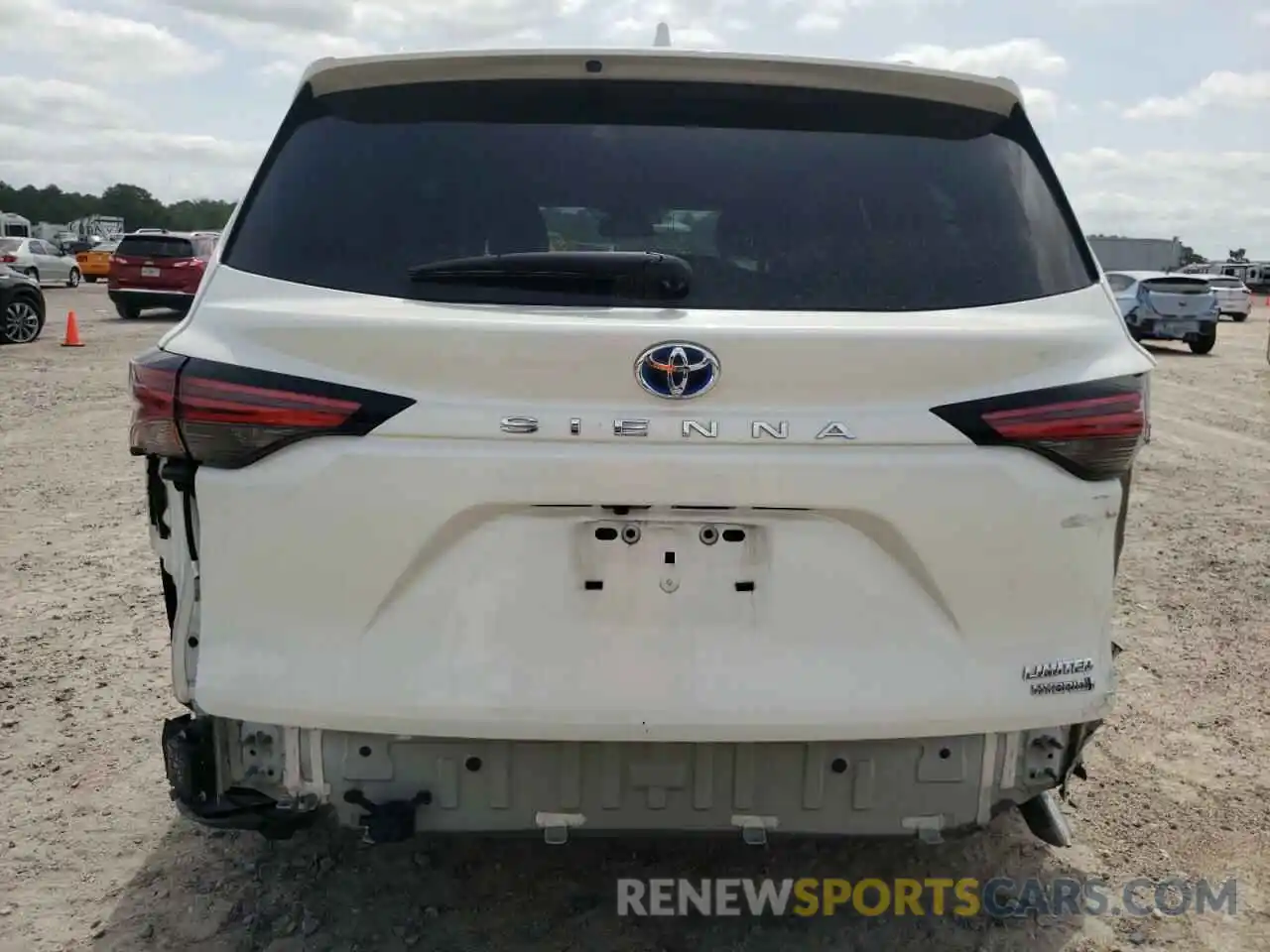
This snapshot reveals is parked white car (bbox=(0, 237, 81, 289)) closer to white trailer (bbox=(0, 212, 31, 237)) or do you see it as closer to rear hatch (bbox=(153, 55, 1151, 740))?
white trailer (bbox=(0, 212, 31, 237))

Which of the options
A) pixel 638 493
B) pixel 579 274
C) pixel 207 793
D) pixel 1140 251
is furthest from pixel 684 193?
pixel 1140 251

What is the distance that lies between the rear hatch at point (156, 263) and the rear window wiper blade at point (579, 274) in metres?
22.4

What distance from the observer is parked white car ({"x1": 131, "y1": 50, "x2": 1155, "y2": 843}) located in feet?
6.58

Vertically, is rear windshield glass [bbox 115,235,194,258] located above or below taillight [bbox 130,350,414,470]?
below

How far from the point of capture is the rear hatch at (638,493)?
2.00 metres

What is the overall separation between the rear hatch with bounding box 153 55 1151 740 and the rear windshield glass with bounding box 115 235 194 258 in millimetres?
22554

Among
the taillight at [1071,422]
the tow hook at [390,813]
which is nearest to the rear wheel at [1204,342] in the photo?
the taillight at [1071,422]

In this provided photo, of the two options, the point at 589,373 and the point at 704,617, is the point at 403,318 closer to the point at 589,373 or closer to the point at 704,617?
the point at 589,373

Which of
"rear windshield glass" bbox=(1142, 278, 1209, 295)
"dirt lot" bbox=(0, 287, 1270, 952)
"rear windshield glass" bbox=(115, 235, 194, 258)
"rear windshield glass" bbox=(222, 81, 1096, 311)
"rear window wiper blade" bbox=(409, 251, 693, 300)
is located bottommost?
Answer: "dirt lot" bbox=(0, 287, 1270, 952)

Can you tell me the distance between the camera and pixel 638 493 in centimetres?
200

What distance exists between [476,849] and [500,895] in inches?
9.4

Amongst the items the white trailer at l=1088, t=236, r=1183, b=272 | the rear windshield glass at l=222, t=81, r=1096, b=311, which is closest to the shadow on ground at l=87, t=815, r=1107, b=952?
the rear windshield glass at l=222, t=81, r=1096, b=311

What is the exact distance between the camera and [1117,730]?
12.9ft

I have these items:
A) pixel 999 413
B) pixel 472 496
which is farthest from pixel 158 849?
pixel 999 413
